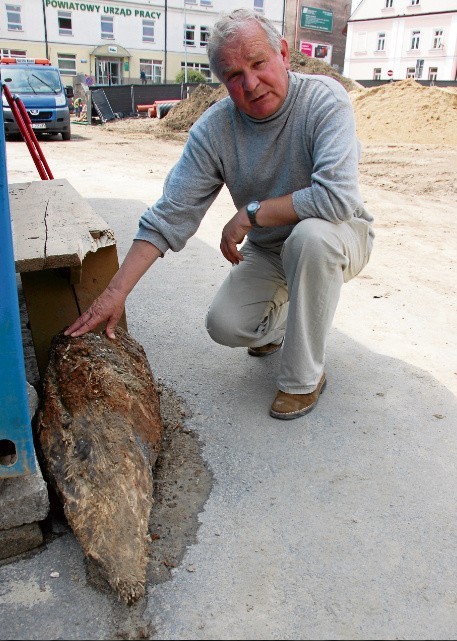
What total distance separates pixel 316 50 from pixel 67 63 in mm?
25157

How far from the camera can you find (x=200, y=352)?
310 centimetres

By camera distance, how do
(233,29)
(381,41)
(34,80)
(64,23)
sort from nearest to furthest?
(233,29), (34,80), (64,23), (381,41)

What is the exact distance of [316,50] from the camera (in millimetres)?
56062

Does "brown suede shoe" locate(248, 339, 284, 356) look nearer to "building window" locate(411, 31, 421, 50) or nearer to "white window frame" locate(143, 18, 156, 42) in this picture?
"white window frame" locate(143, 18, 156, 42)

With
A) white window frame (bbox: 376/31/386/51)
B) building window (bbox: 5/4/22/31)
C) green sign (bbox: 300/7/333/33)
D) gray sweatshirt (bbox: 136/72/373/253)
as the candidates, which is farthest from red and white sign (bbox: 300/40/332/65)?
gray sweatshirt (bbox: 136/72/373/253)

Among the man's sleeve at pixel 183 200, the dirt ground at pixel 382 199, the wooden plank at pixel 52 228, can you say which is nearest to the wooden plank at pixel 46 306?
the wooden plank at pixel 52 228

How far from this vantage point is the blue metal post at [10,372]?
145 centimetres

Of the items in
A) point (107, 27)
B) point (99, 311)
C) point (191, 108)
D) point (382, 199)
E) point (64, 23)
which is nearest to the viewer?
point (99, 311)

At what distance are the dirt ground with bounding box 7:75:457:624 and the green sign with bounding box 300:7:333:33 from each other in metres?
41.6

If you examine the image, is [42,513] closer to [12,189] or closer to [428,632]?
[428,632]

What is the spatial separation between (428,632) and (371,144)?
44.2ft

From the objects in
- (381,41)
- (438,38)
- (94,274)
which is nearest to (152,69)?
(381,41)

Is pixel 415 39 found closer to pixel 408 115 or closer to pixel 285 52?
pixel 408 115

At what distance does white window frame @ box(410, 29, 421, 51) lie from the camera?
1876 inches
